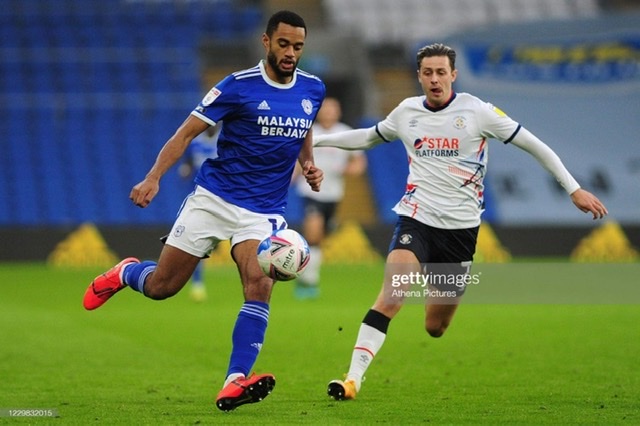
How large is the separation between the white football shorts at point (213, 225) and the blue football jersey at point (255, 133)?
0.06m

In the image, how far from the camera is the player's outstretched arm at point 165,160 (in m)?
7.01

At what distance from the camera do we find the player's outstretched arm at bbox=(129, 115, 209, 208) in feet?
23.0

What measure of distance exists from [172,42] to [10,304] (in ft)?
50.3

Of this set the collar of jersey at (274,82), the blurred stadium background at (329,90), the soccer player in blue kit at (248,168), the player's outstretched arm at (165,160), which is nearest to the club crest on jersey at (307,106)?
the soccer player in blue kit at (248,168)

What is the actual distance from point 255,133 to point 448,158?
1.44 meters

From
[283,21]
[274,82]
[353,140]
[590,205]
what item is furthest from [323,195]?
[283,21]

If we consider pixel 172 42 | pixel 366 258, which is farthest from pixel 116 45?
pixel 366 258

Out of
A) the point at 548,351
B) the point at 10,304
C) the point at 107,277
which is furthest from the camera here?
the point at 10,304

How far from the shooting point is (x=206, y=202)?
7543mm

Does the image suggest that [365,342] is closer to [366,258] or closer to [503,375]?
[503,375]

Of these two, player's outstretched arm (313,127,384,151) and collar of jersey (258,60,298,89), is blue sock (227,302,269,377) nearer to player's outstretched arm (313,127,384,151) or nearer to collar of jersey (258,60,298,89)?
collar of jersey (258,60,298,89)

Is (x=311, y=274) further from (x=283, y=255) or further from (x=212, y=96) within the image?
(x=283, y=255)

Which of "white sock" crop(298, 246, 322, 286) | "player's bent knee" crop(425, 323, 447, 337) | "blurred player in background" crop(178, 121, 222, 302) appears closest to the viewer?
"player's bent knee" crop(425, 323, 447, 337)

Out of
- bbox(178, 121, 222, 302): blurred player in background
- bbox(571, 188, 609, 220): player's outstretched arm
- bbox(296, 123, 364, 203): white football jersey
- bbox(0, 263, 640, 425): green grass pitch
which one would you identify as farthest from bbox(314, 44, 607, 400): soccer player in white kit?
bbox(296, 123, 364, 203): white football jersey
